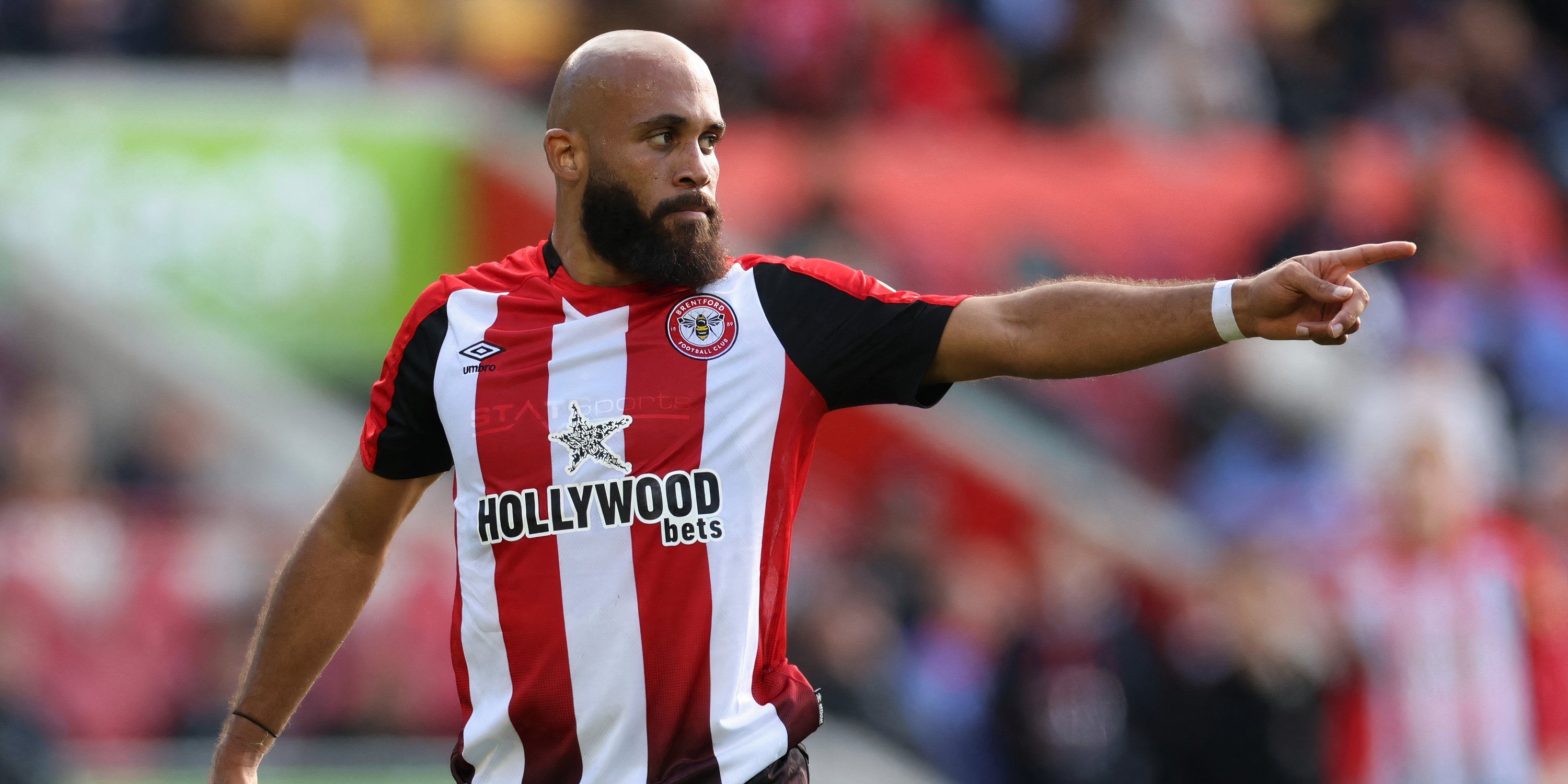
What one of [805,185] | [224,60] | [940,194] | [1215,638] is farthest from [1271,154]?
[224,60]

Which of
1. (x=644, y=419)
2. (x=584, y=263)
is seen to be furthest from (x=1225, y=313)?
(x=584, y=263)

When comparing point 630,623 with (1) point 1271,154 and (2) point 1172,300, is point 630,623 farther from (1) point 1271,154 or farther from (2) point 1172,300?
(1) point 1271,154

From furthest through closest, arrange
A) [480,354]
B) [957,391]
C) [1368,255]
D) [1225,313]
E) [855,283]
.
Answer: [957,391]
[480,354]
[855,283]
[1225,313]
[1368,255]

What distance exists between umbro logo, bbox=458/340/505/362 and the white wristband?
4.90 feet

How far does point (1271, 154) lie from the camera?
12.0 metres

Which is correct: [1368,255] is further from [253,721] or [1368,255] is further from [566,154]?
[253,721]

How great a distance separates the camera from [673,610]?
3611 millimetres

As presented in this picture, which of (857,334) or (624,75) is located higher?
(624,75)

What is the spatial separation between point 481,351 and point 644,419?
1.39 ft

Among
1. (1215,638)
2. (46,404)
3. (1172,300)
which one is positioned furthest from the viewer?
(46,404)

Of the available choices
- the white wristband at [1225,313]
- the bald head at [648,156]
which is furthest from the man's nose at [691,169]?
the white wristband at [1225,313]

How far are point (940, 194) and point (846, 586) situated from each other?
3.59 meters

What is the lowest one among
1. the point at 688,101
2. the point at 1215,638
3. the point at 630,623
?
the point at 1215,638

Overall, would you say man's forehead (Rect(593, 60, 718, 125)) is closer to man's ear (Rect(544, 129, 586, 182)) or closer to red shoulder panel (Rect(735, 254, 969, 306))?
man's ear (Rect(544, 129, 586, 182))
